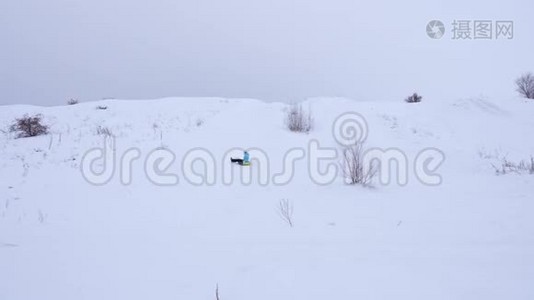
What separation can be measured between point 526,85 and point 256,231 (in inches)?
844

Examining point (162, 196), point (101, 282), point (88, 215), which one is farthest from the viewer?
point (162, 196)

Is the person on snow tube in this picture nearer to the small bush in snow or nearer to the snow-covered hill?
the snow-covered hill

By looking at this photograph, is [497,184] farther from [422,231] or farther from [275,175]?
[275,175]

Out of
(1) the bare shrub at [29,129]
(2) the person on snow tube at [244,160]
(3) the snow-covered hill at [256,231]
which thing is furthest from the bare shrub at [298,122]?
(1) the bare shrub at [29,129]

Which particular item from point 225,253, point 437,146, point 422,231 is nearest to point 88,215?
point 225,253

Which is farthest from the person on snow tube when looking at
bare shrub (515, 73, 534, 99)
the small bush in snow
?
bare shrub (515, 73, 534, 99)

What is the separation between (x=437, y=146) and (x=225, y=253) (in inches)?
287

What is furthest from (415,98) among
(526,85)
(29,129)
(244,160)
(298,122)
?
(29,129)

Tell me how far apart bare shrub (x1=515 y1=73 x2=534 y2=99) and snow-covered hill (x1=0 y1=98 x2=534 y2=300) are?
1356 centimetres

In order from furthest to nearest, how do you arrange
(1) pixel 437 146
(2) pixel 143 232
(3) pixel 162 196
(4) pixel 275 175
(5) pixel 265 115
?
(5) pixel 265 115
(1) pixel 437 146
(4) pixel 275 175
(3) pixel 162 196
(2) pixel 143 232

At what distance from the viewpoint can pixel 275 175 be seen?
568 centimetres

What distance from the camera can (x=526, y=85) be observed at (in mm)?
18000

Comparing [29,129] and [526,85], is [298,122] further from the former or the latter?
[526,85]

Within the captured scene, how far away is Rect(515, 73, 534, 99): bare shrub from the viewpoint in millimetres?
17656
